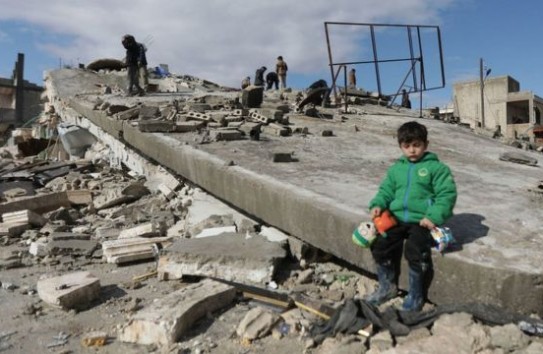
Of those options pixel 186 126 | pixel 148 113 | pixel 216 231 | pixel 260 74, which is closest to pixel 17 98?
pixel 260 74

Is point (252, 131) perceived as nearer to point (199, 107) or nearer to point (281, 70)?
point (199, 107)

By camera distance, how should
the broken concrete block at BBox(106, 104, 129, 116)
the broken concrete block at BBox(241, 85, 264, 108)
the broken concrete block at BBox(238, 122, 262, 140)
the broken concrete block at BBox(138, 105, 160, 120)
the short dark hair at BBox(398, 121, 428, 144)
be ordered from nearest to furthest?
the short dark hair at BBox(398, 121, 428, 144) → the broken concrete block at BBox(238, 122, 262, 140) → the broken concrete block at BBox(138, 105, 160, 120) → the broken concrete block at BBox(106, 104, 129, 116) → the broken concrete block at BBox(241, 85, 264, 108)

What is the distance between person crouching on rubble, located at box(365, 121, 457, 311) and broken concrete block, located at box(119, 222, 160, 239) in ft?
7.93

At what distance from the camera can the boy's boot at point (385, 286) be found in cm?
276

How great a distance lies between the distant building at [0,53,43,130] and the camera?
3249 cm

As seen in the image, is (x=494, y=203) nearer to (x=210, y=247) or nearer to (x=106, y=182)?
(x=210, y=247)

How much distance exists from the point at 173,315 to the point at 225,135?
3425 millimetres

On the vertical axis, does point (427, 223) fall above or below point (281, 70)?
below

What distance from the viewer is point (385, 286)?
279 cm

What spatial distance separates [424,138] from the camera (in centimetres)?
274

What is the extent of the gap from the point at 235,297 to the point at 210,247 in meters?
0.53

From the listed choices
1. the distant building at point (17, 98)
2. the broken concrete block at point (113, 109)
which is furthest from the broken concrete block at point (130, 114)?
the distant building at point (17, 98)

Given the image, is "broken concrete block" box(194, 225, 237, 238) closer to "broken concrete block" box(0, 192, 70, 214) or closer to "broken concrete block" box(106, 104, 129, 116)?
"broken concrete block" box(0, 192, 70, 214)

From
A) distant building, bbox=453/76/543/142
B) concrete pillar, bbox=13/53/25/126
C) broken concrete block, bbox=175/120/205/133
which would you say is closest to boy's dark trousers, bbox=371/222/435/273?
broken concrete block, bbox=175/120/205/133
